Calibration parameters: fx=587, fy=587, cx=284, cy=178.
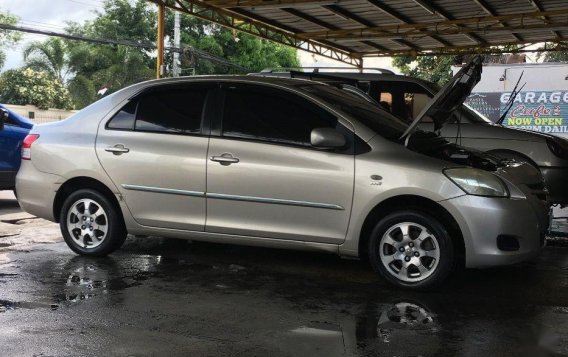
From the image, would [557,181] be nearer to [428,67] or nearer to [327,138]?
[327,138]

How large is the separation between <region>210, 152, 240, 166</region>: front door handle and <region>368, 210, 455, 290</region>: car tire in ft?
4.45

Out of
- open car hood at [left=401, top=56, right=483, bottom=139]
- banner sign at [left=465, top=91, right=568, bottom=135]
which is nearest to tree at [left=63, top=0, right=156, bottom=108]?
banner sign at [left=465, top=91, right=568, bottom=135]

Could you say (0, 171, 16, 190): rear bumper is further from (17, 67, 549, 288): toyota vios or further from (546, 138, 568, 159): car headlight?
(546, 138, 568, 159): car headlight

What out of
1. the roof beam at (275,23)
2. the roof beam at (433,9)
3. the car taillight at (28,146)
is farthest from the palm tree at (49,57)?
the car taillight at (28,146)

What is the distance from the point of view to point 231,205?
5.18m

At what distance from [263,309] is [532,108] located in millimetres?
18509

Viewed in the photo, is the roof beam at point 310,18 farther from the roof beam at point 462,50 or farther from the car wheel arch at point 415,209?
the car wheel arch at point 415,209

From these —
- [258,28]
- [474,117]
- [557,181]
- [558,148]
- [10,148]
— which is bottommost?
[557,181]

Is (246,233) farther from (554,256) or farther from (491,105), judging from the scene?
(491,105)

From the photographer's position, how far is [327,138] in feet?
15.8

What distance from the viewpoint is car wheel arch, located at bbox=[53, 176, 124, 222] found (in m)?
5.68

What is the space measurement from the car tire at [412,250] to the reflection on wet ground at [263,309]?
14 centimetres

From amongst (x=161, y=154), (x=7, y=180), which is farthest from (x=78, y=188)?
(x=7, y=180)

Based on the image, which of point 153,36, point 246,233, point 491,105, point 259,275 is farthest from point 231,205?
point 153,36
